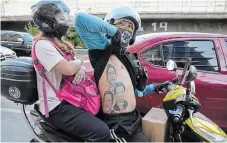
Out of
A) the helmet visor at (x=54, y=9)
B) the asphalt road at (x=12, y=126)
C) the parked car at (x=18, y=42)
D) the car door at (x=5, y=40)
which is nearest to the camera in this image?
the helmet visor at (x=54, y=9)

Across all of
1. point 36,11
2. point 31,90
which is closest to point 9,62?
point 31,90

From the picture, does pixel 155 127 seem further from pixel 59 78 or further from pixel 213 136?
pixel 59 78

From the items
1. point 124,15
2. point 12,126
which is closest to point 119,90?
point 124,15

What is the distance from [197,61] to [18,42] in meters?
11.7

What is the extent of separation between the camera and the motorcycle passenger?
5.57 ft

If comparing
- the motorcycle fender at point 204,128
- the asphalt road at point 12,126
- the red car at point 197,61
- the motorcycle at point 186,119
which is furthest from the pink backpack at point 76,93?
the asphalt road at point 12,126

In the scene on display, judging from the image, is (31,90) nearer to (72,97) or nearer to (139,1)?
(72,97)

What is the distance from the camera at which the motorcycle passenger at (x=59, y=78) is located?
5.57 ft

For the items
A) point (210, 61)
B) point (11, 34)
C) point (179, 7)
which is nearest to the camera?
point (210, 61)

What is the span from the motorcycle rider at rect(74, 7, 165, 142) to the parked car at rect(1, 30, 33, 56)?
40.0ft

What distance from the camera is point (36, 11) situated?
1796 millimetres

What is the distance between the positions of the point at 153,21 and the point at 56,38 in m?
16.1

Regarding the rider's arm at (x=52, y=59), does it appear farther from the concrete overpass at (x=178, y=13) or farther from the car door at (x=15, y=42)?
the concrete overpass at (x=178, y=13)

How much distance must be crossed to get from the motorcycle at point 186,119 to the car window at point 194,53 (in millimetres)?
1448
